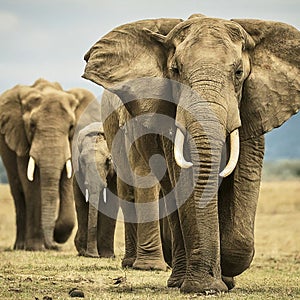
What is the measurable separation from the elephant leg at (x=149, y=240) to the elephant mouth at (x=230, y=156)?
11.4 ft

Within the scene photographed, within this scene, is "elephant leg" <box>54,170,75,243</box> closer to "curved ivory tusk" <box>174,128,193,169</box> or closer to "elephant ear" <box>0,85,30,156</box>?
"elephant ear" <box>0,85,30,156</box>

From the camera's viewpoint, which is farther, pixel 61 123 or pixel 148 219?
pixel 61 123

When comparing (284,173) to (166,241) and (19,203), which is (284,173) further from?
(166,241)

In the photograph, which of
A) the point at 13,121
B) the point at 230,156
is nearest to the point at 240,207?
the point at 230,156

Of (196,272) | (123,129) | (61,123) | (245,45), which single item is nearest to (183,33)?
(245,45)

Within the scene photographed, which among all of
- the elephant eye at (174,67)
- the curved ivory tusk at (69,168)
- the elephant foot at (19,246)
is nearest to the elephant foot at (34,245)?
the elephant foot at (19,246)

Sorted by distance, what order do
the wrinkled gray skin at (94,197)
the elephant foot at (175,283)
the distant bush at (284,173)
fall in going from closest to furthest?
the elephant foot at (175,283), the wrinkled gray skin at (94,197), the distant bush at (284,173)

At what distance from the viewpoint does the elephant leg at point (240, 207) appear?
9500mm

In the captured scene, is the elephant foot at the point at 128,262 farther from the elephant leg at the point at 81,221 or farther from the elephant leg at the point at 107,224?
the elephant leg at the point at 81,221

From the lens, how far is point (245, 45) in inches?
364

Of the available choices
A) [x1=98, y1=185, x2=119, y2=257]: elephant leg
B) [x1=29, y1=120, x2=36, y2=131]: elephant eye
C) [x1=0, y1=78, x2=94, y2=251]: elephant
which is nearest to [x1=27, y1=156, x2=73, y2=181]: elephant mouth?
[x1=0, y1=78, x2=94, y2=251]: elephant

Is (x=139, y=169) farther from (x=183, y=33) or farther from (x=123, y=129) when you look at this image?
(x=183, y=33)

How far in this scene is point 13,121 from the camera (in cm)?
1939

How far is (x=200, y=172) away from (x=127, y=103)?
4.17 feet
